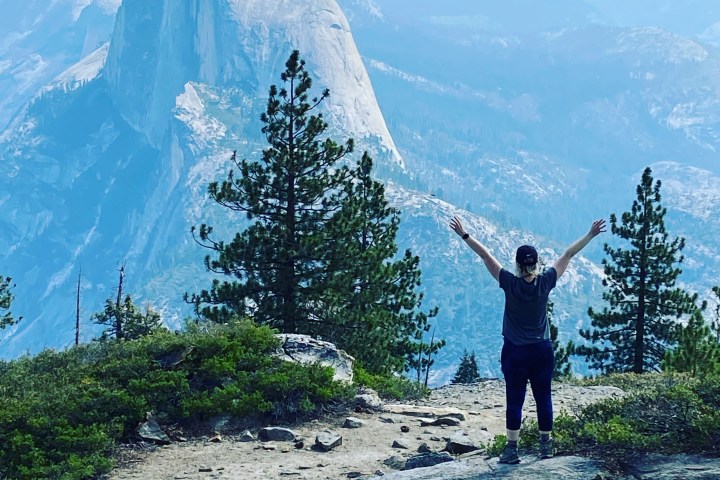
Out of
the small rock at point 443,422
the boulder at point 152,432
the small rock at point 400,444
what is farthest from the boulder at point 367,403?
the boulder at point 152,432

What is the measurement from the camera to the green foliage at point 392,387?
16875 millimetres

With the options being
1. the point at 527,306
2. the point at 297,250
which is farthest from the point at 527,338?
the point at 297,250

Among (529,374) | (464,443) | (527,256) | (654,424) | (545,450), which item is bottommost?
(464,443)

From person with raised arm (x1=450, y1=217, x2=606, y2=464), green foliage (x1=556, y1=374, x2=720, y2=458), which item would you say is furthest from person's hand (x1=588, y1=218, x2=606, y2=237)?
green foliage (x1=556, y1=374, x2=720, y2=458)

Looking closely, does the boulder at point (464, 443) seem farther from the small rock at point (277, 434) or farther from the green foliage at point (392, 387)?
the green foliage at point (392, 387)

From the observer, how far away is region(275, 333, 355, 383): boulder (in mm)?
15422

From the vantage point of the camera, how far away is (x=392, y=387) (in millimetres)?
17219

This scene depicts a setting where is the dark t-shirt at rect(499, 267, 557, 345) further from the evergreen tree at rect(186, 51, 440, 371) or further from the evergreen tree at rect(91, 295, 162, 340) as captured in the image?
the evergreen tree at rect(91, 295, 162, 340)

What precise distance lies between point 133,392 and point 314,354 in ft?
13.3

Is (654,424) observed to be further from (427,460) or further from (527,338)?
(427,460)

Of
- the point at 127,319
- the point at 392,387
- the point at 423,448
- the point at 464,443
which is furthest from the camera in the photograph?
the point at 127,319

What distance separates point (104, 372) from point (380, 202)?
21.7 metres

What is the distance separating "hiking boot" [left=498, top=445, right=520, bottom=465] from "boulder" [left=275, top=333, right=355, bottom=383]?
638 centimetres

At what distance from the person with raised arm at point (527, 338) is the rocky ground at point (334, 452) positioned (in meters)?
0.47
